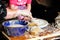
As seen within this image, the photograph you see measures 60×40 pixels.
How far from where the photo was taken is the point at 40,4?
1.44 m

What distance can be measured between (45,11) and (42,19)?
105mm

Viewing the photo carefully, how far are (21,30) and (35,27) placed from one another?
12 cm

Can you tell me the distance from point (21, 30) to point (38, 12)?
0.40m

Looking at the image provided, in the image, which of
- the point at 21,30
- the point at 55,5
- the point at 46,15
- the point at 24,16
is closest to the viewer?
the point at 21,30

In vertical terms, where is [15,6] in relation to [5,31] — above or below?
above

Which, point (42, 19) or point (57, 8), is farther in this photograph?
point (57, 8)

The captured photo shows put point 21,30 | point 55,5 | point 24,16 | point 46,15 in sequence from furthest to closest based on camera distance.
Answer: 1. point 55,5
2. point 46,15
3. point 24,16
4. point 21,30

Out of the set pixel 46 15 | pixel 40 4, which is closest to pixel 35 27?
pixel 46 15

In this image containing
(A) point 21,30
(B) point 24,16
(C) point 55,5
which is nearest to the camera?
(A) point 21,30

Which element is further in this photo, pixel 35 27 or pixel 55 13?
pixel 55 13

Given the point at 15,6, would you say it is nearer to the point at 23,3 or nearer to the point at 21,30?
the point at 23,3

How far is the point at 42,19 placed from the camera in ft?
4.23

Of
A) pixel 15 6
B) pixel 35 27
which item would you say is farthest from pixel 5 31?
pixel 15 6

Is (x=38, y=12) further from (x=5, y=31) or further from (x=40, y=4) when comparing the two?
(x=5, y=31)
